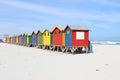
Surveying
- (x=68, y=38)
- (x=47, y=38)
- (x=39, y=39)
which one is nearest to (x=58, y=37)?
(x=68, y=38)

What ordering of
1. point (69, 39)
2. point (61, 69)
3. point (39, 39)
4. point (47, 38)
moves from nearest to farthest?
point (61, 69) < point (69, 39) < point (47, 38) < point (39, 39)

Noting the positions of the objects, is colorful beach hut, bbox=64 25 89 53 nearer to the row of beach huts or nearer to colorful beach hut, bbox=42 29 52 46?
the row of beach huts

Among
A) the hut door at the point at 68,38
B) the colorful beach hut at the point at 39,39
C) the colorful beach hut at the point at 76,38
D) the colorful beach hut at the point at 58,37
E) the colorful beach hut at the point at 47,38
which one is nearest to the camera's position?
the colorful beach hut at the point at 76,38

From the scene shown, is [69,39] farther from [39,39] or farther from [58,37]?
[39,39]

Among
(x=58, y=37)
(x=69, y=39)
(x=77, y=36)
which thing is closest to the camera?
(x=77, y=36)

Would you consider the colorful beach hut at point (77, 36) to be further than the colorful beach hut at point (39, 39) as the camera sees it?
No

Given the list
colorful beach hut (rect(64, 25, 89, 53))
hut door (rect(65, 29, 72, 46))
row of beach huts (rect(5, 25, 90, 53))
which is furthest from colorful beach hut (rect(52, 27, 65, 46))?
colorful beach hut (rect(64, 25, 89, 53))

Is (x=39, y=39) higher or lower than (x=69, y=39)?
higher

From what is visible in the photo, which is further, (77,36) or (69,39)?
(69,39)

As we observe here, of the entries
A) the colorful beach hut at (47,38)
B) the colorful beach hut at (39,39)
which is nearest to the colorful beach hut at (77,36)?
the colorful beach hut at (47,38)

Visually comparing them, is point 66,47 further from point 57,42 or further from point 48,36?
point 48,36

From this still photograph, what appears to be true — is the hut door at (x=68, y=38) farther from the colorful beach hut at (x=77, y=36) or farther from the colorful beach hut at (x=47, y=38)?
the colorful beach hut at (x=47, y=38)

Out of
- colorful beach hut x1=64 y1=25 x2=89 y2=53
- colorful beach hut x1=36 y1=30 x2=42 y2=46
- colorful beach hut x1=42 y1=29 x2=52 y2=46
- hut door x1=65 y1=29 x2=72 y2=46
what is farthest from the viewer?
colorful beach hut x1=36 y1=30 x2=42 y2=46

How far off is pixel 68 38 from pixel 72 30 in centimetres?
124
